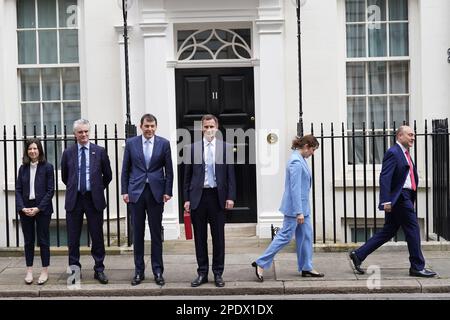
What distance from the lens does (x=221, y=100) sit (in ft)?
39.4

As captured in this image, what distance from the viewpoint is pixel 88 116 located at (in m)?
11.9

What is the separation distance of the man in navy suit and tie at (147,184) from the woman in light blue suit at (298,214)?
1.24m

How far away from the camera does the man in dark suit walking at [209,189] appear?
890 cm

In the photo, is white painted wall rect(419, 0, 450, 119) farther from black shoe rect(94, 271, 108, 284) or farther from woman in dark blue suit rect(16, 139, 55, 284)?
woman in dark blue suit rect(16, 139, 55, 284)

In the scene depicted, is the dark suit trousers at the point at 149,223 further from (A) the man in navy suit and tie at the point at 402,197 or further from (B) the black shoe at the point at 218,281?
(A) the man in navy suit and tie at the point at 402,197

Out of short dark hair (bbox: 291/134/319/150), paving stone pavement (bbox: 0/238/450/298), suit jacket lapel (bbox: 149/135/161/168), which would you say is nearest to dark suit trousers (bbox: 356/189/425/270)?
paving stone pavement (bbox: 0/238/450/298)

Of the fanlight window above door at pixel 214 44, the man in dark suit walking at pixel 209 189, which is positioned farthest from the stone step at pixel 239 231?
the man in dark suit walking at pixel 209 189

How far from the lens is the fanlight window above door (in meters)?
11.9

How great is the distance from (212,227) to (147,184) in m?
0.90

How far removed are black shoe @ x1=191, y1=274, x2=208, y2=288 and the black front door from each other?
3.09 m

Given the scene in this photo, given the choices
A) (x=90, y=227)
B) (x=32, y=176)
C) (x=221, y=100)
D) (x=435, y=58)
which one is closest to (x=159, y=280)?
(x=90, y=227)

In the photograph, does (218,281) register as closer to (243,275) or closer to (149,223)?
(243,275)

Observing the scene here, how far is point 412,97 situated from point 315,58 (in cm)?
163
